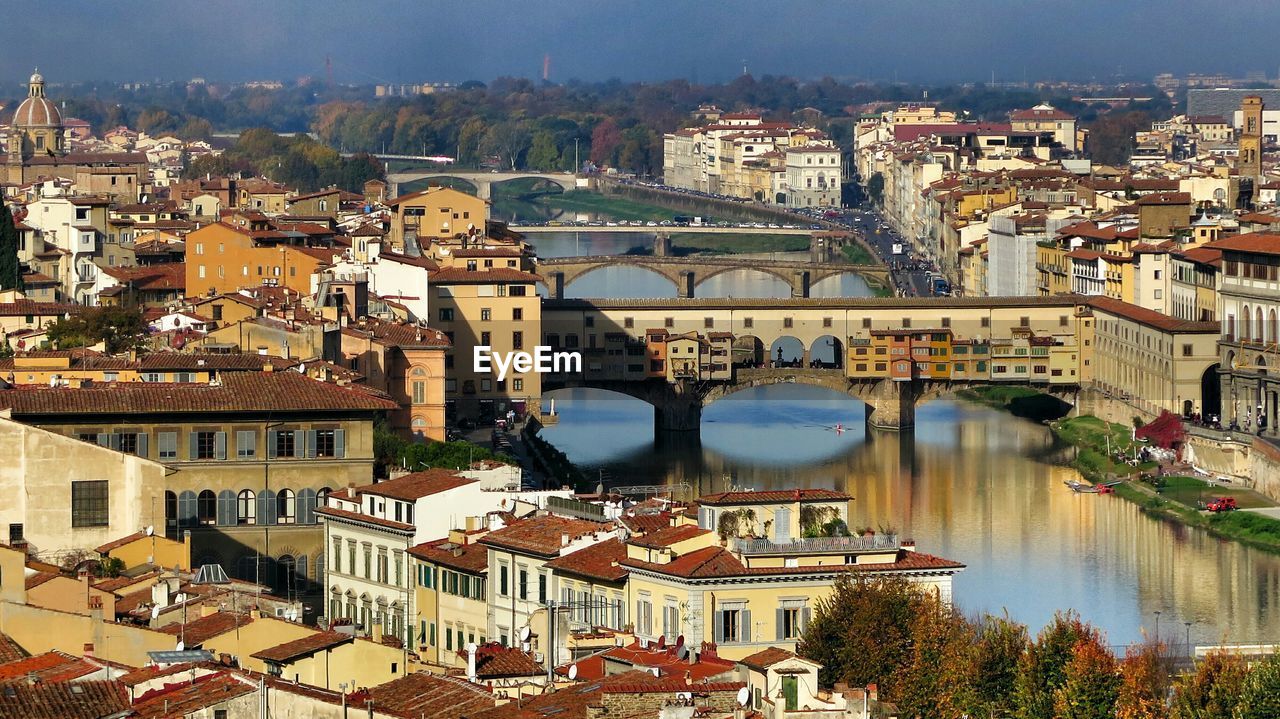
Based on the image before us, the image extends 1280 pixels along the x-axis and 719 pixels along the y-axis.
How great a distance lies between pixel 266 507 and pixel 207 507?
46 centimetres

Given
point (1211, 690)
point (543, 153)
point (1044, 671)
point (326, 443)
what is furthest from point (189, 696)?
point (543, 153)

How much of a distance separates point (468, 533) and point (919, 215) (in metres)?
71.2

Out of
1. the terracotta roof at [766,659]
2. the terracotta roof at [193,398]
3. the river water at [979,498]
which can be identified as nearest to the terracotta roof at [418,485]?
the terracotta roof at [193,398]

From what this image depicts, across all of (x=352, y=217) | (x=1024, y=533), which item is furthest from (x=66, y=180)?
(x=1024, y=533)

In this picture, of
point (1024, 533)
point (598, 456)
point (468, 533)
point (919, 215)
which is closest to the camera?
point (468, 533)

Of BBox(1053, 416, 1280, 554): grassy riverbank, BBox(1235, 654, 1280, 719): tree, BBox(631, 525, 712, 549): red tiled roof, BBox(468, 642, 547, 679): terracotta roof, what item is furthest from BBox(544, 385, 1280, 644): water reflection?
BBox(468, 642, 547, 679): terracotta roof

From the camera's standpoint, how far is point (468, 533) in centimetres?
2314

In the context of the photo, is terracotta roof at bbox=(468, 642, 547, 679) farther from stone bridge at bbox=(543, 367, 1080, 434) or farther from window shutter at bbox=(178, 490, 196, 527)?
stone bridge at bbox=(543, 367, 1080, 434)

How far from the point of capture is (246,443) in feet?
86.2

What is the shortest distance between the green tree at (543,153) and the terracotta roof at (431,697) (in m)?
133

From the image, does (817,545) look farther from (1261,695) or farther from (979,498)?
(979,498)

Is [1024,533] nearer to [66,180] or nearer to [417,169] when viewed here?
[66,180]

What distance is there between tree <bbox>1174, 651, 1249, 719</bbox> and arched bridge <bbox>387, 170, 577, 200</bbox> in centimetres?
9126

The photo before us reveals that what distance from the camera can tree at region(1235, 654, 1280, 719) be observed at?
18.8 metres
